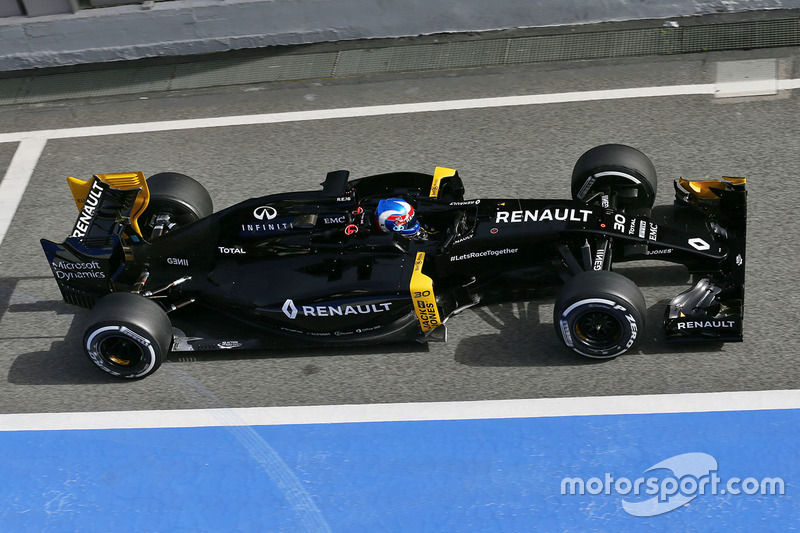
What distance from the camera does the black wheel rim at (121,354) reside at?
23.5ft

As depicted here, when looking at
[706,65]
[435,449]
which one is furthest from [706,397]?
[706,65]

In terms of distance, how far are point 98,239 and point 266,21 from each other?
4.24 m

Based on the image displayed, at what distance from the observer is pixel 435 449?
6703mm

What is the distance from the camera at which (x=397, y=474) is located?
6.60 m

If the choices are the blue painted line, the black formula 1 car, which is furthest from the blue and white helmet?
the blue painted line

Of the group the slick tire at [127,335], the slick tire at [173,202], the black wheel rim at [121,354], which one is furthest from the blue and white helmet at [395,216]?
the black wheel rim at [121,354]

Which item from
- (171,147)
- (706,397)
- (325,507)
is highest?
(171,147)

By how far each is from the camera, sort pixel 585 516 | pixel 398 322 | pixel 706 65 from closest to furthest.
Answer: pixel 585 516
pixel 398 322
pixel 706 65

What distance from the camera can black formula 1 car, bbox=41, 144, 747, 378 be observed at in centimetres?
693

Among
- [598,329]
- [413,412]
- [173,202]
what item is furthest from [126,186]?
[598,329]

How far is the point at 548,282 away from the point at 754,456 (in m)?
1.87

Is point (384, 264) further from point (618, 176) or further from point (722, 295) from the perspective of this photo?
point (722, 295)

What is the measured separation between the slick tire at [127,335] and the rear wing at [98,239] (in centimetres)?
41

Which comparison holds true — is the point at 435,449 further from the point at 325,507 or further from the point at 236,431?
the point at 236,431
